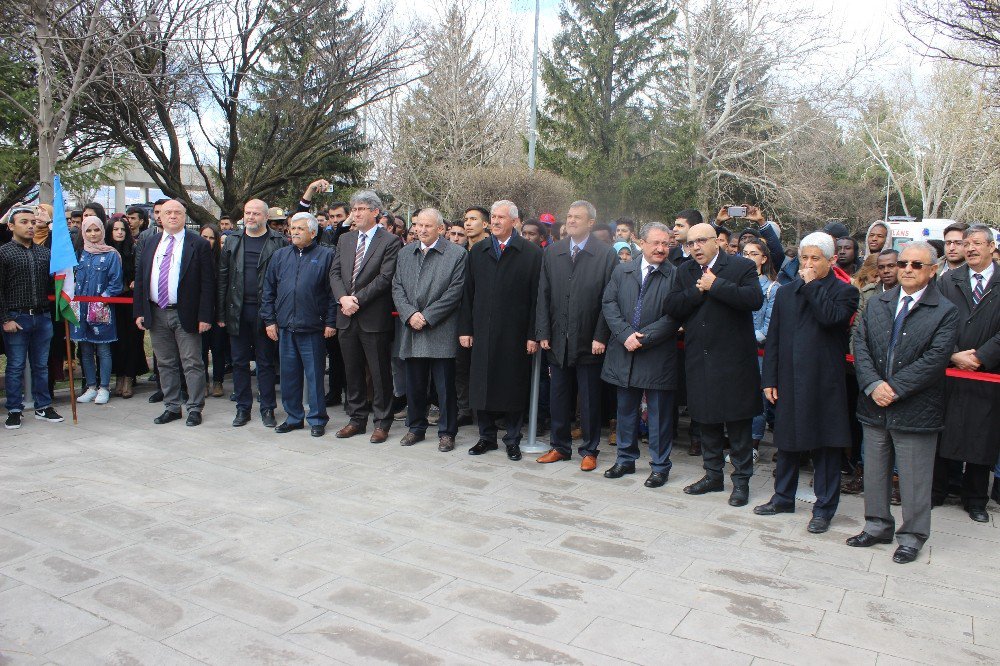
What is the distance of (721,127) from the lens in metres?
36.1

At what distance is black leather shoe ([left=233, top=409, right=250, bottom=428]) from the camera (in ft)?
25.9

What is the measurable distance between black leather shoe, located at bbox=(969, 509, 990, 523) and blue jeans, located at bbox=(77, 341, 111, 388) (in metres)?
8.33

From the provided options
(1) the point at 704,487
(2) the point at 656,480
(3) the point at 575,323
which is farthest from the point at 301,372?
(1) the point at 704,487

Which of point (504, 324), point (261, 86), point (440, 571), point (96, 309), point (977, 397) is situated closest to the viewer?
point (440, 571)

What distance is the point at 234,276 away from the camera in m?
8.05

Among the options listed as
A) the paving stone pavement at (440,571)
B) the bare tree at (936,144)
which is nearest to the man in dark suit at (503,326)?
the paving stone pavement at (440,571)

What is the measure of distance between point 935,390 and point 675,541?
183cm

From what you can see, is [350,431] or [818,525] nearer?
[818,525]

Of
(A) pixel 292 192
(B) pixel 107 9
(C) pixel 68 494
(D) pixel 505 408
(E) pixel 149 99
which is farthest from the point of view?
(A) pixel 292 192

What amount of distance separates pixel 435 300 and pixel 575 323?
135 cm

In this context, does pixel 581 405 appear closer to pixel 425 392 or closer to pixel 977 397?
pixel 425 392

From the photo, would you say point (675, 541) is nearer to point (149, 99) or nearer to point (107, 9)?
point (107, 9)

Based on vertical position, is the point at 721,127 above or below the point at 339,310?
above

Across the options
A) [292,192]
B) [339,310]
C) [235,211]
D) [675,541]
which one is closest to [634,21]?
[292,192]
